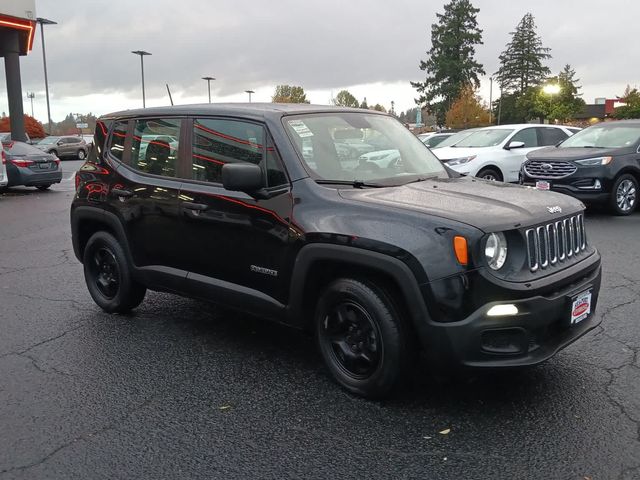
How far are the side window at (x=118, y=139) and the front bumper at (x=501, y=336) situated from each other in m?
3.25

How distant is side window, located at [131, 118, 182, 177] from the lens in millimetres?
4680

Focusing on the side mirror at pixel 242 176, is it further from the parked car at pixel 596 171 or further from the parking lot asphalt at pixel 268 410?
the parked car at pixel 596 171

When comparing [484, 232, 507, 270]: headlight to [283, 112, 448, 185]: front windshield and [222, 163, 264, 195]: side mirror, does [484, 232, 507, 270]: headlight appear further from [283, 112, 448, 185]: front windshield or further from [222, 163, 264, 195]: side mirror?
[222, 163, 264, 195]: side mirror

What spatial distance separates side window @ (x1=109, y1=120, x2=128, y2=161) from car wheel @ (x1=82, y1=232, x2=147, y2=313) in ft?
2.33

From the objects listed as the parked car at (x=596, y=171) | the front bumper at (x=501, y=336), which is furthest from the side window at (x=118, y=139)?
the parked car at (x=596, y=171)

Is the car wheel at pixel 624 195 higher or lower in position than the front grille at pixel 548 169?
lower

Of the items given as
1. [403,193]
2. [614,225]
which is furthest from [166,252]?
[614,225]

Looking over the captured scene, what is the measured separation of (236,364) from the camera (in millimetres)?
4258

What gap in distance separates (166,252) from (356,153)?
1683mm

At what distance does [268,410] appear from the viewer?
11.7 feet

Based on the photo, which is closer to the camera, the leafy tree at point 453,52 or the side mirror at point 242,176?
the side mirror at point 242,176

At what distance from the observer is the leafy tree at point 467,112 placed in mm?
69000

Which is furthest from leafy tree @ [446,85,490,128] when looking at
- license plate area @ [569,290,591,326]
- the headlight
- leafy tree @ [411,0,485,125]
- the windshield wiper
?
the headlight

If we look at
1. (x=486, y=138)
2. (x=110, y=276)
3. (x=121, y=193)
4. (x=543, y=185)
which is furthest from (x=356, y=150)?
(x=486, y=138)
